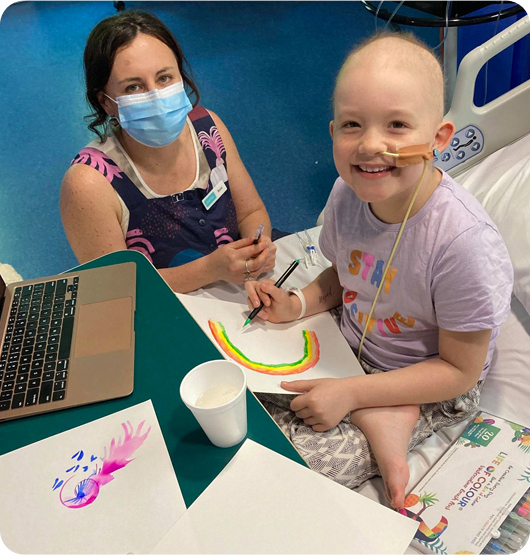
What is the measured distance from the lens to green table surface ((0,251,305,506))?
2.62 feet

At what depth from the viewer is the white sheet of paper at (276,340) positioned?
1139 mm

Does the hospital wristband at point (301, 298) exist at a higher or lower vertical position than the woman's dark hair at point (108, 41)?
lower

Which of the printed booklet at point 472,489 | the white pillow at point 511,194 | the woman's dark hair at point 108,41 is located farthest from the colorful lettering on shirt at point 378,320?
the woman's dark hair at point 108,41

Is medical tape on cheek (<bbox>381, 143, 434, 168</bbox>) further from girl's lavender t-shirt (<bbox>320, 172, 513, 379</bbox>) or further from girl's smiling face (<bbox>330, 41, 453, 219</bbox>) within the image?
girl's lavender t-shirt (<bbox>320, 172, 513, 379</bbox>)

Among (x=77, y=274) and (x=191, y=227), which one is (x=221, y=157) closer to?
(x=191, y=227)

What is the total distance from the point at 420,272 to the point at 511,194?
1.85ft

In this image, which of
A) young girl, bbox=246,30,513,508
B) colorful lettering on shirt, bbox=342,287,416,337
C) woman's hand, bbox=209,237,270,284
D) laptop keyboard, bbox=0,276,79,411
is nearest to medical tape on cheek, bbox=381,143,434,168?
young girl, bbox=246,30,513,508

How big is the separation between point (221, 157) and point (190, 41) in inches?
116

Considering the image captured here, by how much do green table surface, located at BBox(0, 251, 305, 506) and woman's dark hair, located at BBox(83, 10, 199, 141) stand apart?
0.64m

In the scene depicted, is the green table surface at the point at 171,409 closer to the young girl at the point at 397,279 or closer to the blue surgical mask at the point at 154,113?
the young girl at the point at 397,279

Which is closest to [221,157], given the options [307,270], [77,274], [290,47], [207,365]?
[307,270]

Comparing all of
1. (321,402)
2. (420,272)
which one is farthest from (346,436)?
(420,272)

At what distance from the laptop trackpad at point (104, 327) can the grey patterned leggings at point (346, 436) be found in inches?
13.3

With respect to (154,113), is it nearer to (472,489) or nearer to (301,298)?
(301,298)
